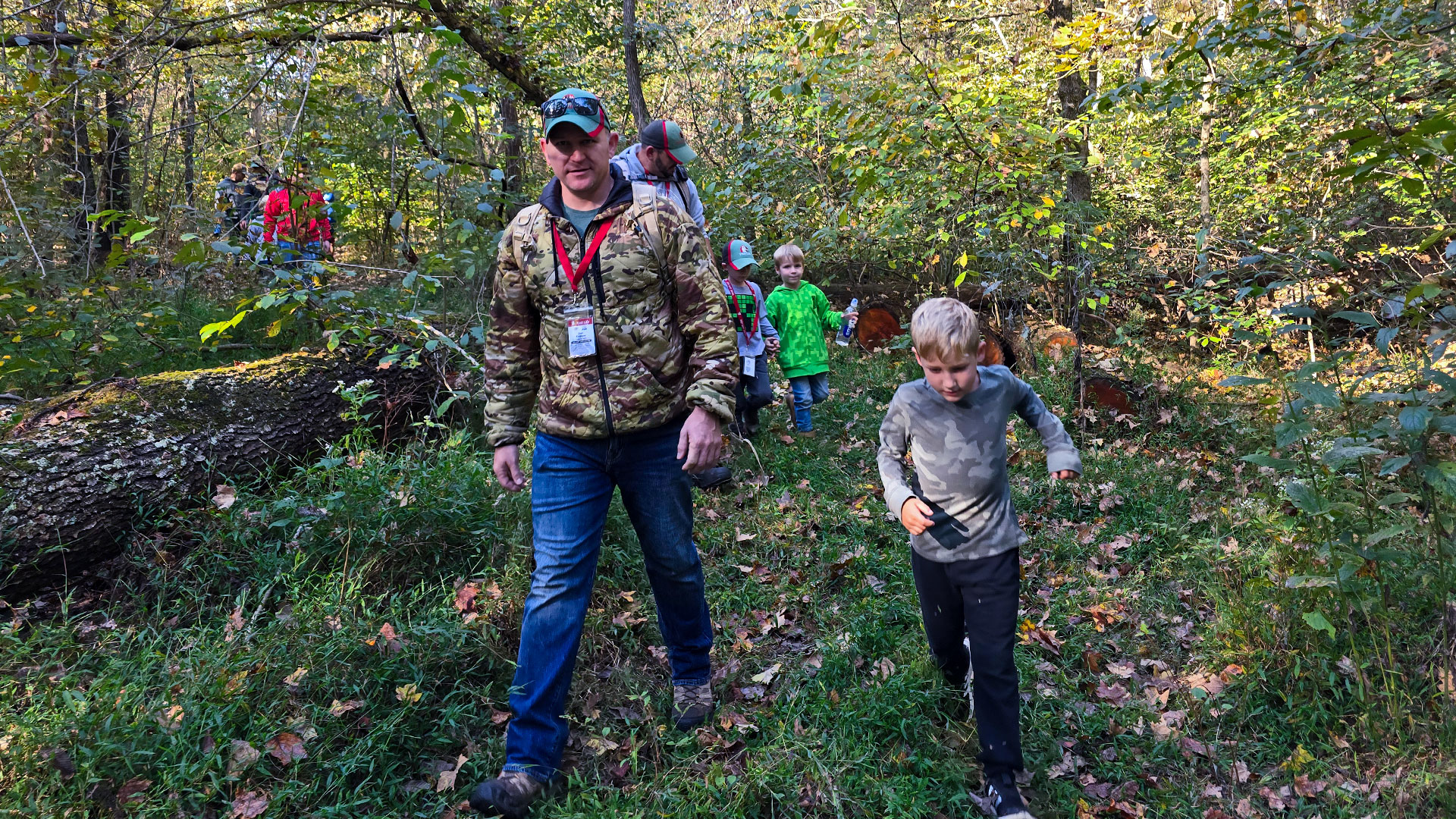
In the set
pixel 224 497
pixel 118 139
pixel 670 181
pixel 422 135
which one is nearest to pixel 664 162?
pixel 670 181

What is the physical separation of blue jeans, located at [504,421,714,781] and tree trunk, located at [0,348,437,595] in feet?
8.48

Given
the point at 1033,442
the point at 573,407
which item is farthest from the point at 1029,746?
the point at 1033,442

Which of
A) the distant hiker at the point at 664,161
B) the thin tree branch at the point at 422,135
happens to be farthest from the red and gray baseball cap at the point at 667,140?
the thin tree branch at the point at 422,135

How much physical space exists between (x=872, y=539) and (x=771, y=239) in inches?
230

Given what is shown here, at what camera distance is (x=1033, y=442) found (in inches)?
267

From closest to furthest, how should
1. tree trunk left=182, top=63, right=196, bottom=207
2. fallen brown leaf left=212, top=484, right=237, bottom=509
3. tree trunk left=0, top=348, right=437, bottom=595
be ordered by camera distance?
tree trunk left=0, top=348, right=437, bottom=595, fallen brown leaf left=212, top=484, right=237, bottom=509, tree trunk left=182, top=63, right=196, bottom=207

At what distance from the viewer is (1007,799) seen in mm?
2648

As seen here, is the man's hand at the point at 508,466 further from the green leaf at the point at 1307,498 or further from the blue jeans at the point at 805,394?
the blue jeans at the point at 805,394

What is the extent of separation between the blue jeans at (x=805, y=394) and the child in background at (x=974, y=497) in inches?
164

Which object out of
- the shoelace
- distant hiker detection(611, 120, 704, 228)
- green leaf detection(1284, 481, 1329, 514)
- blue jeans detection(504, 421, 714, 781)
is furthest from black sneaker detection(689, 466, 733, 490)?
green leaf detection(1284, 481, 1329, 514)

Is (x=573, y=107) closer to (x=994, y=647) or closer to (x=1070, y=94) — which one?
(x=994, y=647)

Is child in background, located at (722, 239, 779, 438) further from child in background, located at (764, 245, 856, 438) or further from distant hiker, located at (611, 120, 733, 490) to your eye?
distant hiker, located at (611, 120, 733, 490)

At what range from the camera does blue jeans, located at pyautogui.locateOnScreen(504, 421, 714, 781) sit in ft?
8.80

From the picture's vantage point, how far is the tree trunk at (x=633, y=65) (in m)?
8.63
